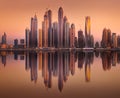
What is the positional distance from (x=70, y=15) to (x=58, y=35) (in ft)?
3.77

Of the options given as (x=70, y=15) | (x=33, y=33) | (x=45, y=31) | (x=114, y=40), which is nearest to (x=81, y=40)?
(x=70, y=15)

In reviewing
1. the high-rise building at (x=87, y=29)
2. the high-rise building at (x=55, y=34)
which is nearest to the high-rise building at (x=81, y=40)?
the high-rise building at (x=87, y=29)

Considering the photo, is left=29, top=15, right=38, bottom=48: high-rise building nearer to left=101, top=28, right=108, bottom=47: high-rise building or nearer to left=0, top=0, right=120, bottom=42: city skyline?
left=0, top=0, right=120, bottom=42: city skyline

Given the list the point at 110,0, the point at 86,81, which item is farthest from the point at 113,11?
the point at 86,81

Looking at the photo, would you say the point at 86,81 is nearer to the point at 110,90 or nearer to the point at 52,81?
the point at 52,81

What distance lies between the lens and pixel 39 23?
12477mm

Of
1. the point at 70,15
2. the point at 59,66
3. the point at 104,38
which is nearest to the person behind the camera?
the point at 59,66

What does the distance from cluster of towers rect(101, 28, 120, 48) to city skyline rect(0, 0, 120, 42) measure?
22 centimetres

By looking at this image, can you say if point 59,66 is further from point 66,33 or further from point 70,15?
point 66,33

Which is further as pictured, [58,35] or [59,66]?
[58,35]

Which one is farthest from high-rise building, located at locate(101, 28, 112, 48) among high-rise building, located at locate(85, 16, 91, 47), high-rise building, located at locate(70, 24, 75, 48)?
high-rise building, located at locate(70, 24, 75, 48)

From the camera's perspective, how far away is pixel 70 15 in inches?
481

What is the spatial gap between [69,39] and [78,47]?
1.46ft

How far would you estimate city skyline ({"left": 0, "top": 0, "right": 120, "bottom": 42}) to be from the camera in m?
12.1
